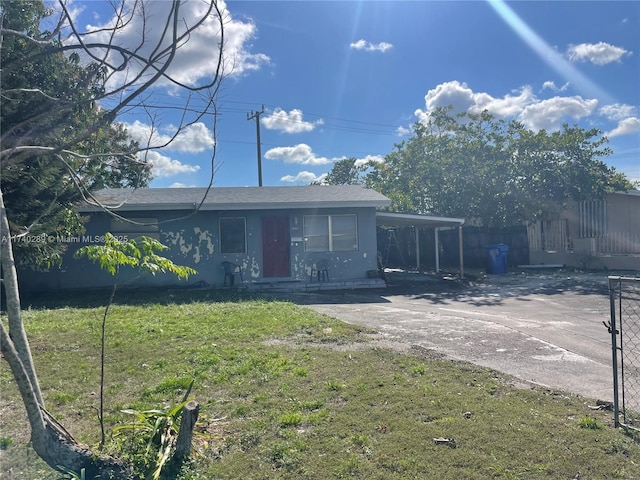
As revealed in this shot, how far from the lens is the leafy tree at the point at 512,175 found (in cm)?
1806

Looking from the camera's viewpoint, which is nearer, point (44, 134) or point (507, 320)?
point (44, 134)

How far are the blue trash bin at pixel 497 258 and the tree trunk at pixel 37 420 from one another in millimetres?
16053

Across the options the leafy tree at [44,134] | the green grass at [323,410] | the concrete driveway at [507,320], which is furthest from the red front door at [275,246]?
the green grass at [323,410]

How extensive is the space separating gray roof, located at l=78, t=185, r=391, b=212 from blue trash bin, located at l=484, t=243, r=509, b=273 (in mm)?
5403

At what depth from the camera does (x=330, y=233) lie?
46.2 ft

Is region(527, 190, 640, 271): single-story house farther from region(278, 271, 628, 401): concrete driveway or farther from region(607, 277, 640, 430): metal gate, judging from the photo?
region(607, 277, 640, 430): metal gate

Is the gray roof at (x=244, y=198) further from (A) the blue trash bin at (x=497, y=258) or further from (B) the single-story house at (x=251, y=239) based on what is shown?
(A) the blue trash bin at (x=497, y=258)

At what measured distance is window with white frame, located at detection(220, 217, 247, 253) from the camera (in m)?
13.7

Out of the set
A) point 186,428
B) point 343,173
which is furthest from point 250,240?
point 343,173

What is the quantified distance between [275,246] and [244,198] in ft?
5.63

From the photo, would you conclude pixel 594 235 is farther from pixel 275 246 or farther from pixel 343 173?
pixel 343 173

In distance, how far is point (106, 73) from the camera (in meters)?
→ 3.65

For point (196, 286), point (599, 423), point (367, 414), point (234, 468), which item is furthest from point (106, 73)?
point (196, 286)

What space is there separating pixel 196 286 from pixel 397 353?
8828mm
